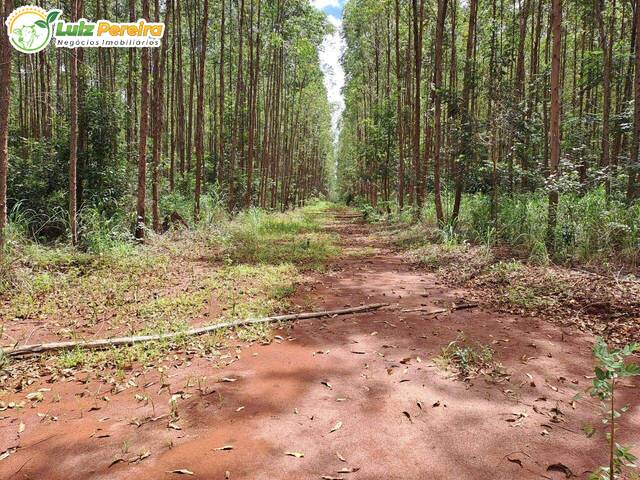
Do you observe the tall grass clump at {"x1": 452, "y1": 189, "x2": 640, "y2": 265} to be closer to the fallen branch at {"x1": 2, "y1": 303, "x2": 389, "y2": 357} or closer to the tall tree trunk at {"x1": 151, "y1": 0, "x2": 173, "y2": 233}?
the fallen branch at {"x1": 2, "y1": 303, "x2": 389, "y2": 357}

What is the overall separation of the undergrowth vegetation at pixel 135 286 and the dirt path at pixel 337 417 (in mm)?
928

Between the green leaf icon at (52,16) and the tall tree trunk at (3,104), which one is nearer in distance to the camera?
the tall tree trunk at (3,104)

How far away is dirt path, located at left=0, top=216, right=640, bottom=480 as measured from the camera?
95.6 inches

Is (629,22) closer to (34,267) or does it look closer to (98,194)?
(98,194)

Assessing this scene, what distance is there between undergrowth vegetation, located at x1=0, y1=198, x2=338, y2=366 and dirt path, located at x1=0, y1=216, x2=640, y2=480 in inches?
36.6

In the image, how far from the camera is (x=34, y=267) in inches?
270

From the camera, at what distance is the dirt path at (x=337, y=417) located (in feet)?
7.97

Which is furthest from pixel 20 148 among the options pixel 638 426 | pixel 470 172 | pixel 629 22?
pixel 629 22

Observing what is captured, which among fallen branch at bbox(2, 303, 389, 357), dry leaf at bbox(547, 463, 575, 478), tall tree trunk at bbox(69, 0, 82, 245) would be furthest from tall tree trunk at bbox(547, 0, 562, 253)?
tall tree trunk at bbox(69, 0, 82, 245)

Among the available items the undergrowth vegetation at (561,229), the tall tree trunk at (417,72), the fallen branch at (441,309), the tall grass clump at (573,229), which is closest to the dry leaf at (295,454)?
the fallen branch at (441,309)

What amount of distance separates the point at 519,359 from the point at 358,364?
1573 mm

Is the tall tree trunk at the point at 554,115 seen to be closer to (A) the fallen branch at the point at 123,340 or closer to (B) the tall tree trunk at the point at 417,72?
(A) the fallen branch at the point at 123,340

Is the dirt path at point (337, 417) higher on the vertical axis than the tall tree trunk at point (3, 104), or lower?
lower

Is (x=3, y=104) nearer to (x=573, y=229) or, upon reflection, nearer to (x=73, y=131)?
(x=73, y=131)
